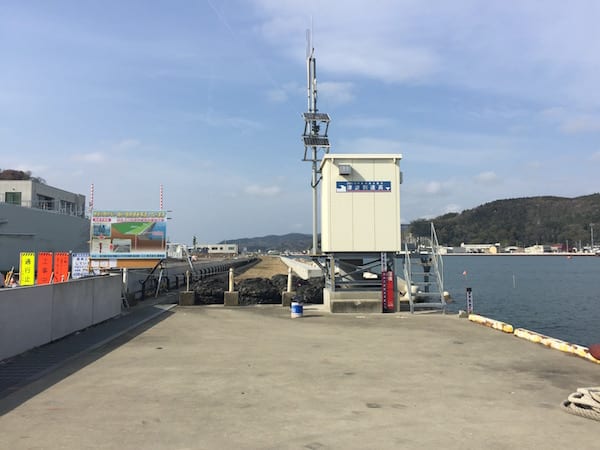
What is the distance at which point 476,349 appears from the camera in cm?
1050

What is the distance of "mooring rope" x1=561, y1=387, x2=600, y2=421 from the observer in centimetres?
599

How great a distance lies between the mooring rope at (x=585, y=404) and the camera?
5.99 metres

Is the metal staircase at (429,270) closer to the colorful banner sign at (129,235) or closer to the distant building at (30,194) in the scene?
the colorful banner sign at (129,235)

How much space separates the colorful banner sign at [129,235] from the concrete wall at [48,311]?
242 inches

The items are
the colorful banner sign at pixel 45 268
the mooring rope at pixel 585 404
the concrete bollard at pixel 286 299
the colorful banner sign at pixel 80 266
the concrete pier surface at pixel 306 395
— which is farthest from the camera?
the concrete bollard at pixel 286 299

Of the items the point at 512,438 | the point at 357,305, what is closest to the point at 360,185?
the point at 357,305

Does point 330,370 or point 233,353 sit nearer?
point 330,370

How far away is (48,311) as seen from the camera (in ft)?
35.9

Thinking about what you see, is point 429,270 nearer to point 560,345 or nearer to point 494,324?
point 494,324

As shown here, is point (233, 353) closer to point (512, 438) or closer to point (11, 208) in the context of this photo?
point (512, 438)

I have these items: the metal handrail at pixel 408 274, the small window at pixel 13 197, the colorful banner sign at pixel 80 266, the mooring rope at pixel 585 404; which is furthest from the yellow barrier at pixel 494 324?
the small window at pixel 13 197

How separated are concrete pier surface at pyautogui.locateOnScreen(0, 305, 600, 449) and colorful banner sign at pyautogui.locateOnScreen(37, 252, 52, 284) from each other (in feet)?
17.4

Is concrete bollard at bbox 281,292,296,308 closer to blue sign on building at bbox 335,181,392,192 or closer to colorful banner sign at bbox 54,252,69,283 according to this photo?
blue sign on building at bbox 335,181,392,192

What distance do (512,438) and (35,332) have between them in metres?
9.35
